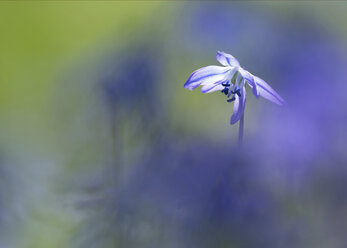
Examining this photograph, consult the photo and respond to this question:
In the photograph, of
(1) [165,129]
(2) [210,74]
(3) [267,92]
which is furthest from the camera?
(1) [165,129]

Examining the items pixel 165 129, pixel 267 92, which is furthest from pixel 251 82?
pixel 165 129

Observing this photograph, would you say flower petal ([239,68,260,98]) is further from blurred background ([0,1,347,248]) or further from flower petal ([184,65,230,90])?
blurred background ([0,1,347,248])

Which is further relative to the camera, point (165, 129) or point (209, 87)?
point (165, 129)

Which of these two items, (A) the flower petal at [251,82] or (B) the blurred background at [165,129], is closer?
(A) the flower petal at [251,82]

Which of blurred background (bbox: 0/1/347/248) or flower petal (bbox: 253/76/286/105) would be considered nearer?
flower petal (bbox: 253/76/286/105)

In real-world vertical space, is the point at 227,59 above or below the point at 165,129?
above

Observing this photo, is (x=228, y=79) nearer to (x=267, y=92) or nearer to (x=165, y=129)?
(x=267, y=92)

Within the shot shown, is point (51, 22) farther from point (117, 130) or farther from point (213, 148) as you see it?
point (213, 148)

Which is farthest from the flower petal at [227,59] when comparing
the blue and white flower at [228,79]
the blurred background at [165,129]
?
the blurred background at [165,129]

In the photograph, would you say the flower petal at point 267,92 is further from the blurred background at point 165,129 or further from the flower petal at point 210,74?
the blurred background at point 165,129

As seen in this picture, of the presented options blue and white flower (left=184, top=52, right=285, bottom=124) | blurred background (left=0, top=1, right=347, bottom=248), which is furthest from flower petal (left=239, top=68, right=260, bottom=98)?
blurred background (left=0, top=1, right=347, bottom=248)
